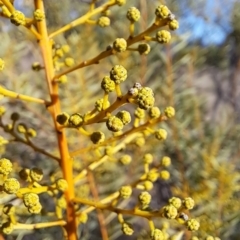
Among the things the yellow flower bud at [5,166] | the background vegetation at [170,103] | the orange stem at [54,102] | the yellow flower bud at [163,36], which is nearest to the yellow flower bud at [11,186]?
the yellow flower bud at [5,166]

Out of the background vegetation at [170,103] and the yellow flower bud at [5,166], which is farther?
the background vegetation at [170,103]

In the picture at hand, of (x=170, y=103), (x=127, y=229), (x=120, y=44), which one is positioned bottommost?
A: (x=127, y=229)

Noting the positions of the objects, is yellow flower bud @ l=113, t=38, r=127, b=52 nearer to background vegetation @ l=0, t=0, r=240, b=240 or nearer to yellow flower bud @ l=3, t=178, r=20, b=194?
yellow flower bud @ l=3, t=178, r=20, b=194

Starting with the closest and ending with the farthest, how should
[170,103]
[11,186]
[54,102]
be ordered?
1. [11,186]
2. [54,102]
3. [170,103]

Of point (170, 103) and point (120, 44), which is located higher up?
point (170, 103)

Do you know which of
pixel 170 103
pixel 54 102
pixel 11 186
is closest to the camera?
pixel 11 186

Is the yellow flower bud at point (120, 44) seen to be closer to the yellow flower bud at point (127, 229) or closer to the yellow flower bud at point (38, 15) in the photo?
the yellow flower bud at point (38, 15)

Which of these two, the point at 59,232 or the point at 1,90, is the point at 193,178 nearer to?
the point at 59,232

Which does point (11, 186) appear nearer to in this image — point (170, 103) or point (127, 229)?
point (127, 229)

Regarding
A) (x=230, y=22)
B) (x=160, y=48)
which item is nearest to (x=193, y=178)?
(x=160, y=48)

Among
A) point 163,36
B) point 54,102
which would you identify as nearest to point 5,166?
point 54,102

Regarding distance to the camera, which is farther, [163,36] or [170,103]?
[170,103]
